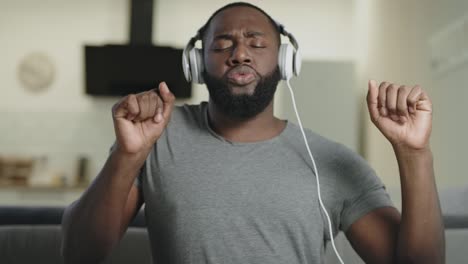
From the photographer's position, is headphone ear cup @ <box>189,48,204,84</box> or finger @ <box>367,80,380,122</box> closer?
finger @ <box>367,80,380,122</box>

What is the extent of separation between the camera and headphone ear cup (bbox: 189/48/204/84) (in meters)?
1.25

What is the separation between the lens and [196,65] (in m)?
1.26

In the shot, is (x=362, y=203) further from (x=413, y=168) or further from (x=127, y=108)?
(x=127, y=108)

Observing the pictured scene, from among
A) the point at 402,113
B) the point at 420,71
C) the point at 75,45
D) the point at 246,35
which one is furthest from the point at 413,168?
the point at 75,45

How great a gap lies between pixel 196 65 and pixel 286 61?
0.65 feet

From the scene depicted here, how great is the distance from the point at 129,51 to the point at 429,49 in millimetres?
2695

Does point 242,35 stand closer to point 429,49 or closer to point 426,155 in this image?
point 426,155

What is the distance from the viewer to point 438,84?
10.2 feet

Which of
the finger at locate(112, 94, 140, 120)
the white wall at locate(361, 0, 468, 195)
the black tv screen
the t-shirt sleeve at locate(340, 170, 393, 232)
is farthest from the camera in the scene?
the black tv screen

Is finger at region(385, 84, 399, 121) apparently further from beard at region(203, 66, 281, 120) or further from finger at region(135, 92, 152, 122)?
finger at region(135, 92, 152, 122)

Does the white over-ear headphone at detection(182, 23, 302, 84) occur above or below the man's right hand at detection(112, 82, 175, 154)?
above

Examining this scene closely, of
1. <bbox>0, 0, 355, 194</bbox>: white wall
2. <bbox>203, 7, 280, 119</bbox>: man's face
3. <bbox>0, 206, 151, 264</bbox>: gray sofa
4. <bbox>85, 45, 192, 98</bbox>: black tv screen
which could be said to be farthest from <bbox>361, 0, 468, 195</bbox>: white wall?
<bbox>0, 206, 151, 264</bbox>: gray sofa

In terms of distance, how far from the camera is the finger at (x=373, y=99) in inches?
41.5

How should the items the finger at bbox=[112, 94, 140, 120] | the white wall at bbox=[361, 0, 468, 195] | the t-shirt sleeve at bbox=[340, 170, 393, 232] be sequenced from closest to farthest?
1. the finger at bbox=[112, 94, 140, 120]
2. the t-shirt sleeve at bbox=[340, 170, 393, 232]
3. the white wall at bbox=[361, 0, 468, 195]
